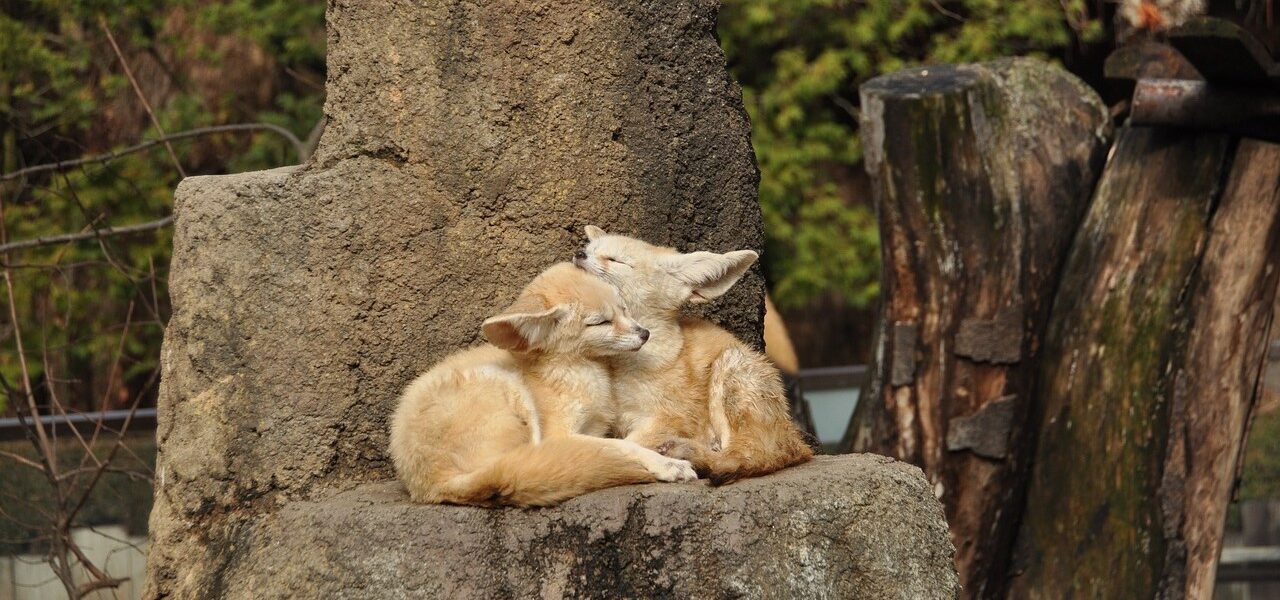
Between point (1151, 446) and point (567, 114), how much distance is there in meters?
3.83

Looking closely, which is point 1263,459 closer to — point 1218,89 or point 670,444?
point 1218,89

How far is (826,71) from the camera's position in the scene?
12.6 m

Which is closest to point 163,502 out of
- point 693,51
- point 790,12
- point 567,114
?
point 567,114

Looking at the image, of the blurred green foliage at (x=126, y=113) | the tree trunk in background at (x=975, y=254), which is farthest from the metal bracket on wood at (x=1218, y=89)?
the blurred green foliage at (x=126, y=113)

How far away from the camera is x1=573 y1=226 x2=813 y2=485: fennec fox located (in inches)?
160

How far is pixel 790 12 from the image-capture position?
12.8m

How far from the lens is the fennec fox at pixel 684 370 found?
4059 millimetres

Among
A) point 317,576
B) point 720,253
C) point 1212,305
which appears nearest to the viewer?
point 317,576

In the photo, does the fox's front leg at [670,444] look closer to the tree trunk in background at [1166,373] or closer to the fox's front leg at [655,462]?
the fox's front leg at [655,462]

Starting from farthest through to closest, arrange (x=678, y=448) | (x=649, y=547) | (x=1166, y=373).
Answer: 1. (x=1166, y=373)
2. (x=678, y=448)
3. (x=649, y=547)

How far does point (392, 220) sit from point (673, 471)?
3.86 feet

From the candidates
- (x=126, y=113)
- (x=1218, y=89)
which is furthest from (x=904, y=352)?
(x=126, y=113)

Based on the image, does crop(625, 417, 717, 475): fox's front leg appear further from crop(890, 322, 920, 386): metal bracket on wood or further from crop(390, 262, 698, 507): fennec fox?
crop(890, 322, 920, 386): metal bracket on wood

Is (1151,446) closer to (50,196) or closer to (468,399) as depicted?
(468,399)
